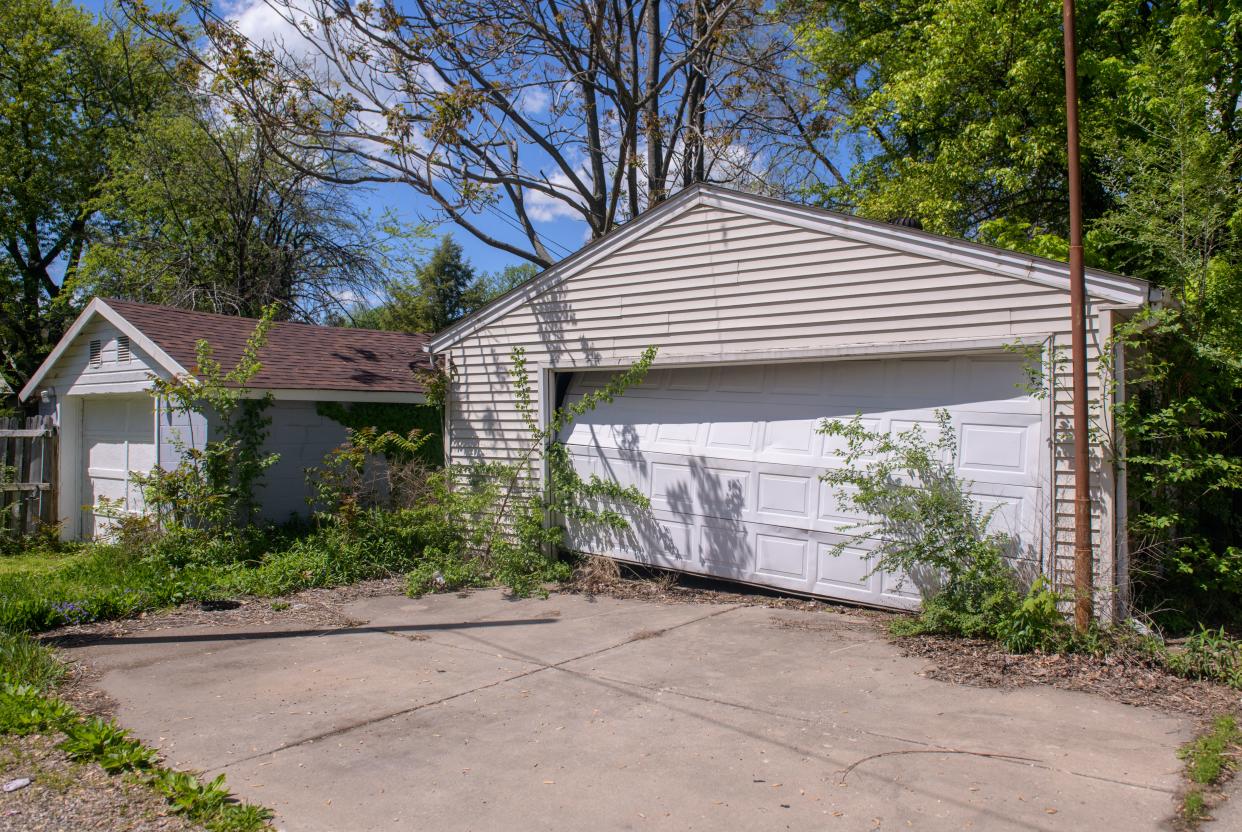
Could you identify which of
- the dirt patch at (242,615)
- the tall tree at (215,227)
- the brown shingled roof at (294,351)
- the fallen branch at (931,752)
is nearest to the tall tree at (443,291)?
the tall tree at (215,227)

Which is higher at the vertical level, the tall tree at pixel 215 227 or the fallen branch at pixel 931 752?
the tall tree at pixel 215 227

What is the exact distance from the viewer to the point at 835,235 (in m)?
7.80

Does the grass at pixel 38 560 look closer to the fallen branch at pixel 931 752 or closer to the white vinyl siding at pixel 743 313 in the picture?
the white vinyl siding at pixel 743 313

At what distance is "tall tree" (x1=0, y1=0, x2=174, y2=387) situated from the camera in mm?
→ 22938

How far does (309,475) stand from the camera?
465 inches

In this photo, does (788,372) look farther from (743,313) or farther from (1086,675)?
(1086,675)

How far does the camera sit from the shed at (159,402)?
445 inches

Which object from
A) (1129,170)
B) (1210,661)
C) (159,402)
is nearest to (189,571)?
(159,402)

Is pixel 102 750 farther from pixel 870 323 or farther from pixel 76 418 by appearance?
pixel 76 418

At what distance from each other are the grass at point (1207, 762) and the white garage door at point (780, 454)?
2.09 meters

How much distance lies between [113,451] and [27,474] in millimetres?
1378

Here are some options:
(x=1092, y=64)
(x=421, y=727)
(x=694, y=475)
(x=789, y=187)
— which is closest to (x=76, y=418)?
(x=694, y=475)

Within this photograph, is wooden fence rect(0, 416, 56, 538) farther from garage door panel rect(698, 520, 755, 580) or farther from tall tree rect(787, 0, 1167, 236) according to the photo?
tall tree rect(787, 0, 1167, 236)

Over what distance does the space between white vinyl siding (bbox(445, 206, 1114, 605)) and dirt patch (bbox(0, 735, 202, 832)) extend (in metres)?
5.98
